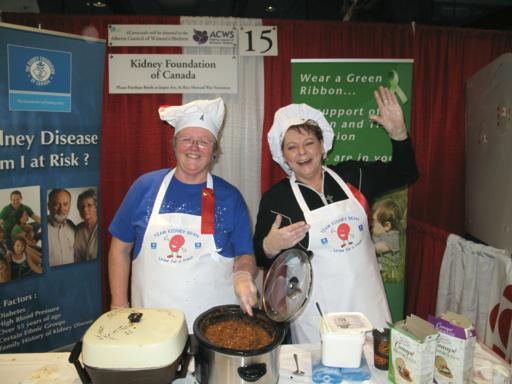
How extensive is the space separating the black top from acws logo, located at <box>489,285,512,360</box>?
2.84 ft

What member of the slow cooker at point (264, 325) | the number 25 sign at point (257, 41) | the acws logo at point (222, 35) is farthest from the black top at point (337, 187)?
the acws logo at point (222, 35)

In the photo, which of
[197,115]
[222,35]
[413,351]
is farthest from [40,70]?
[413,351]

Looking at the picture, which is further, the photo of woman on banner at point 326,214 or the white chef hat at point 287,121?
the white chef hat at point 287,121

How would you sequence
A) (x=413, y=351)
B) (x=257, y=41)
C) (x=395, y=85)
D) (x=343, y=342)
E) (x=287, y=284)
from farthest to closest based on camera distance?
(x=257, y=41) < (x=395, y=85) < (x=287, y=284) < (x=343, y=342) < (x=413, y=351)

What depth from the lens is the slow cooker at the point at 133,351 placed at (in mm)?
930

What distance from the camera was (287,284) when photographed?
4.33ft

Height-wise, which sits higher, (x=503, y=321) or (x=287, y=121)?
(x=287, y=121)

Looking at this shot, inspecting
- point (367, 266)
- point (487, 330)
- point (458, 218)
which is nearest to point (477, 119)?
point (458, 218)

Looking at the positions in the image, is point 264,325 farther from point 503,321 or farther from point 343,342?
point 503,321

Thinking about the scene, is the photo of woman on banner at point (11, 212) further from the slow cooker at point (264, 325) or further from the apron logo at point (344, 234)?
the apron logo at point (344, 234)

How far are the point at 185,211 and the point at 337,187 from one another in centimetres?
76

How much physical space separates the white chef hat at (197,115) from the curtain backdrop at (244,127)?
58.5 inches

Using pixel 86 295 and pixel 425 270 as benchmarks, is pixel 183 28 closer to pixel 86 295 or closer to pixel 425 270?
pixel 86 295

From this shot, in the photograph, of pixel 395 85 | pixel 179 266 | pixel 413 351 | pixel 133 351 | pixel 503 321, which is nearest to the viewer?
pixel 133 351
